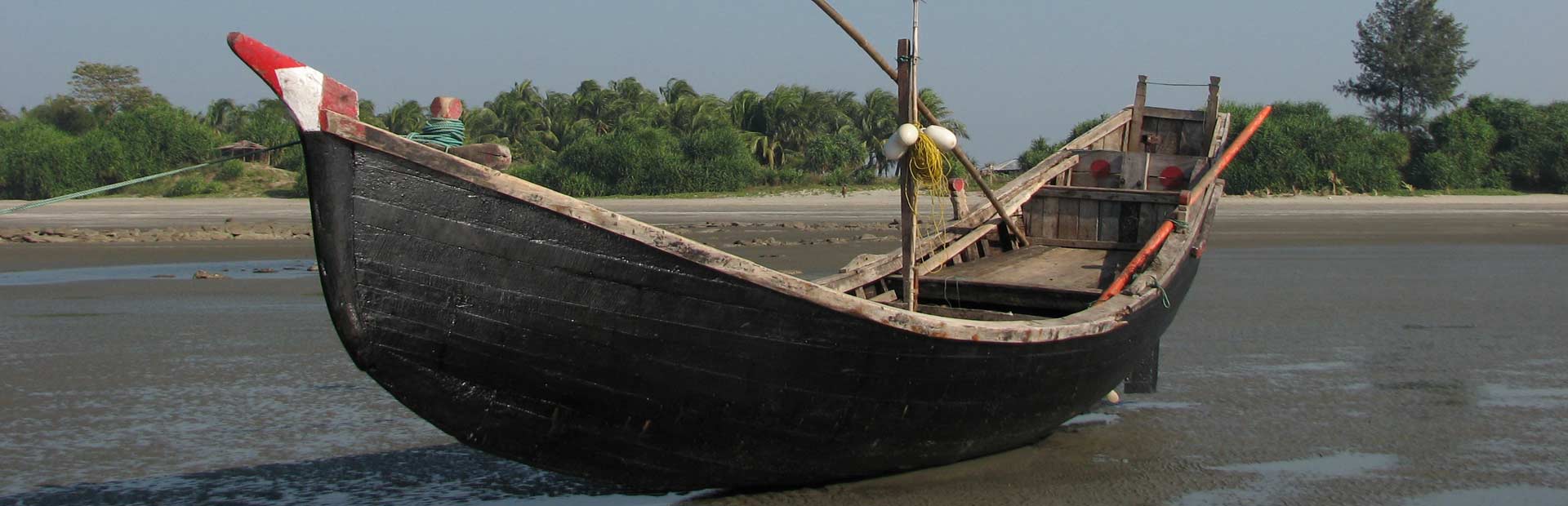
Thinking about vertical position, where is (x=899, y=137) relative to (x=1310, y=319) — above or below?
above

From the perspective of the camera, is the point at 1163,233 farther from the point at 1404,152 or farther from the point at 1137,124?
the point at 1404,152

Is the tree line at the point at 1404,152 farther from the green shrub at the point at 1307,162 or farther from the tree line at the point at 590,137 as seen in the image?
the tree line at the point at 590,137

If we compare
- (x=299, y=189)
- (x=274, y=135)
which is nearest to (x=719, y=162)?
(x=299, y=189)

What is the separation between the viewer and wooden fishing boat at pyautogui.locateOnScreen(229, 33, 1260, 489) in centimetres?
415

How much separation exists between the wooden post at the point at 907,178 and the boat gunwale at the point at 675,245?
677 millimetres

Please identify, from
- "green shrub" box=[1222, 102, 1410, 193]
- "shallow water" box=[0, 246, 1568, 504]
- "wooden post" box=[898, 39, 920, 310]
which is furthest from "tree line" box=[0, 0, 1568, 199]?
"wooden post" box=[898, 39, 920, 310]

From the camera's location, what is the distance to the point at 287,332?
998 cm

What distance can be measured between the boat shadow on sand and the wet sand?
0.05ft

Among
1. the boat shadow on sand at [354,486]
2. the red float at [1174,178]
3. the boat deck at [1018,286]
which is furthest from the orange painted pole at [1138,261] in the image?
the boat shadow on sand at [354,486]

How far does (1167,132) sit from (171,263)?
11.8m

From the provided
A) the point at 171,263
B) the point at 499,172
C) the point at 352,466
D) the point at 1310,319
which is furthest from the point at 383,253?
the point at 171,263

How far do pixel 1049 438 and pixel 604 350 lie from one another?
279 centimetres

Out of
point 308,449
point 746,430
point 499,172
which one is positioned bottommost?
point 308,449

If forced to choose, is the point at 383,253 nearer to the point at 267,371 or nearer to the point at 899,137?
the point at 899,137
